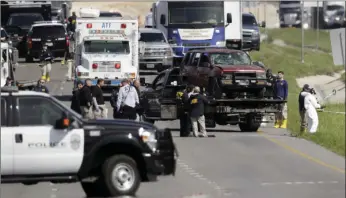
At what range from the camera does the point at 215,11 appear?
39156 millimetres

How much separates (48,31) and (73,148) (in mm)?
30624

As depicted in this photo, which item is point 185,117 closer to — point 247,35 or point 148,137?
point 148,137

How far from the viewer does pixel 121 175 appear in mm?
14930

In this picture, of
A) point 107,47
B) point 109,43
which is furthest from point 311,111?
point 107,47

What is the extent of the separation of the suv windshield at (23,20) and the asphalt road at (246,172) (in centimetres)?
2710

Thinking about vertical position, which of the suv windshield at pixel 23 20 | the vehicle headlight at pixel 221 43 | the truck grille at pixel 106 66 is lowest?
the truck grille at pixel 106 66

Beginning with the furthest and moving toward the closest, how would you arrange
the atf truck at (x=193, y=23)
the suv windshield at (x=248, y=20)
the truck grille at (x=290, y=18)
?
the truck grille at (x=290, y=18) → the suv windshield at (x=248, y=20) → the atf truck at (x=193, y=23)

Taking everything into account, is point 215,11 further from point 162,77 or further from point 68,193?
point 68,193

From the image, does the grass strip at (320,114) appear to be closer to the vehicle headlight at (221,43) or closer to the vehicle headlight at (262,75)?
the vehicle headlight at (262,75)

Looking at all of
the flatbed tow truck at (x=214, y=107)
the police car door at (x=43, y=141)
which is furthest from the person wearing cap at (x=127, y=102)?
the police car door at (x=43, y=141)

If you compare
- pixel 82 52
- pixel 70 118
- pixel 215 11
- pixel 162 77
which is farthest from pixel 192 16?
pixel 70 118

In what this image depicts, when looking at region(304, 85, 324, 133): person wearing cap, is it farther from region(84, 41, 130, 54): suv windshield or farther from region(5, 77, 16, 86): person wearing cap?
region(84, 41, 130, 54): suv windshield

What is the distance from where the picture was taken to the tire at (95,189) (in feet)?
49.2

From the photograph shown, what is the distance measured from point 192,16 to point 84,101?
17.5 m
